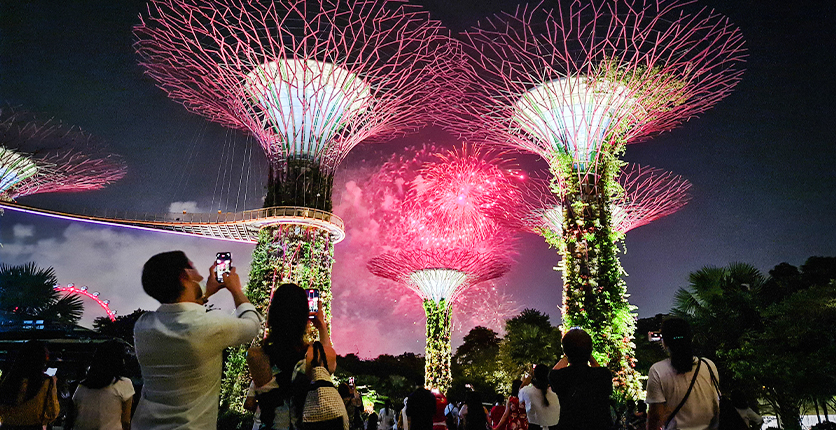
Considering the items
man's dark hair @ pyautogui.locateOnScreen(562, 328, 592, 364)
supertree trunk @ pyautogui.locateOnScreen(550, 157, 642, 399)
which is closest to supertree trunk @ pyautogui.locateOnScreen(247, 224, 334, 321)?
supertree trunk @ pyautogui.locateOnScreen(550, 157, 642, 399)

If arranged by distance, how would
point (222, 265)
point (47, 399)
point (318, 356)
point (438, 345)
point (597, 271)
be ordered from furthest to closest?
point (438, 345)
point (597, 271)
point (47, 399)
point (222, 265)
point (318, 356)

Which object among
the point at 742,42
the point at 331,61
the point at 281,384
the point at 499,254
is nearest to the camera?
the point at 281,384

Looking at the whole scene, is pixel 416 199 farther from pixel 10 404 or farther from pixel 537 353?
pixel 10 404

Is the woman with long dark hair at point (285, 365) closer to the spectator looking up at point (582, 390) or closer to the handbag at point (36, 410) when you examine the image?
the spectator looking up at point (582, 390)

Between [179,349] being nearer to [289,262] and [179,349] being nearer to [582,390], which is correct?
[582,390]

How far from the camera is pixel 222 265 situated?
3537 mm

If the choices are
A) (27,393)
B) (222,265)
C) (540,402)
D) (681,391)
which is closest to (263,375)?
(222,265)

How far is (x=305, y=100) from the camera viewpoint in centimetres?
1858

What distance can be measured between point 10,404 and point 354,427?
33.3 ft

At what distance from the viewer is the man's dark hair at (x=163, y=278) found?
2.88m

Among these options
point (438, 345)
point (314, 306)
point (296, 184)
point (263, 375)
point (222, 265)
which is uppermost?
point (296, 184)

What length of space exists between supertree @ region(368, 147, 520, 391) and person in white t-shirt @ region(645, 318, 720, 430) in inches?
683

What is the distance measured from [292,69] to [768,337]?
17.3 m

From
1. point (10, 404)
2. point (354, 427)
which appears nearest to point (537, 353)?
point (354, 427)
